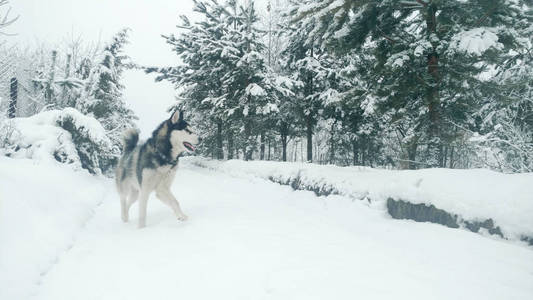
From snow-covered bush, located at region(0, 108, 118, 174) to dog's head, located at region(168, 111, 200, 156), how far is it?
21.0ft

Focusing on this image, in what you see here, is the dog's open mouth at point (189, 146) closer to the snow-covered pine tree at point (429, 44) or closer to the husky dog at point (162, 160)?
the husky dog at point (162, 160)

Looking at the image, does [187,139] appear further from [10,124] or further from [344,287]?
[10,124]

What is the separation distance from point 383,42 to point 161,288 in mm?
7733

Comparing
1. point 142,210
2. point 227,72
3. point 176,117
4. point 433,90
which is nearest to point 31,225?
point 142,210

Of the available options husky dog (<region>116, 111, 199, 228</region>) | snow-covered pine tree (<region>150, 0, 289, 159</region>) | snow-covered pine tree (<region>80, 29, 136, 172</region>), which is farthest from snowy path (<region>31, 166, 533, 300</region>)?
snow-covered pine tree (<region>80, 29, 136, 172</region>)

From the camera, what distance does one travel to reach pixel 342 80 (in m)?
15.6

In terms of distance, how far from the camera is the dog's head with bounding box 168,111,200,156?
15.9 ft

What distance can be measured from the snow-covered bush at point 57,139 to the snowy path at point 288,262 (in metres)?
6.36

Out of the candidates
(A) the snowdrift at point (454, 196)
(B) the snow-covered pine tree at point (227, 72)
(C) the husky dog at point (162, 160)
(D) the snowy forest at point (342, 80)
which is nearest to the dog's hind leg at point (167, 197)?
(C) the husky dog at point (162, 160)

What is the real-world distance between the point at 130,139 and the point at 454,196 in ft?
19.0

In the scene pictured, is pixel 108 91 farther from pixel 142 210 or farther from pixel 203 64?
pixel 142 210

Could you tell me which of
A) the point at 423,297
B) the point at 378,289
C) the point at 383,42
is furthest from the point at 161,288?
the point at 383,42

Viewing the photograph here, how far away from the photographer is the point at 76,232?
4.38 metres

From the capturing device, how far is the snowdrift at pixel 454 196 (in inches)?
127
